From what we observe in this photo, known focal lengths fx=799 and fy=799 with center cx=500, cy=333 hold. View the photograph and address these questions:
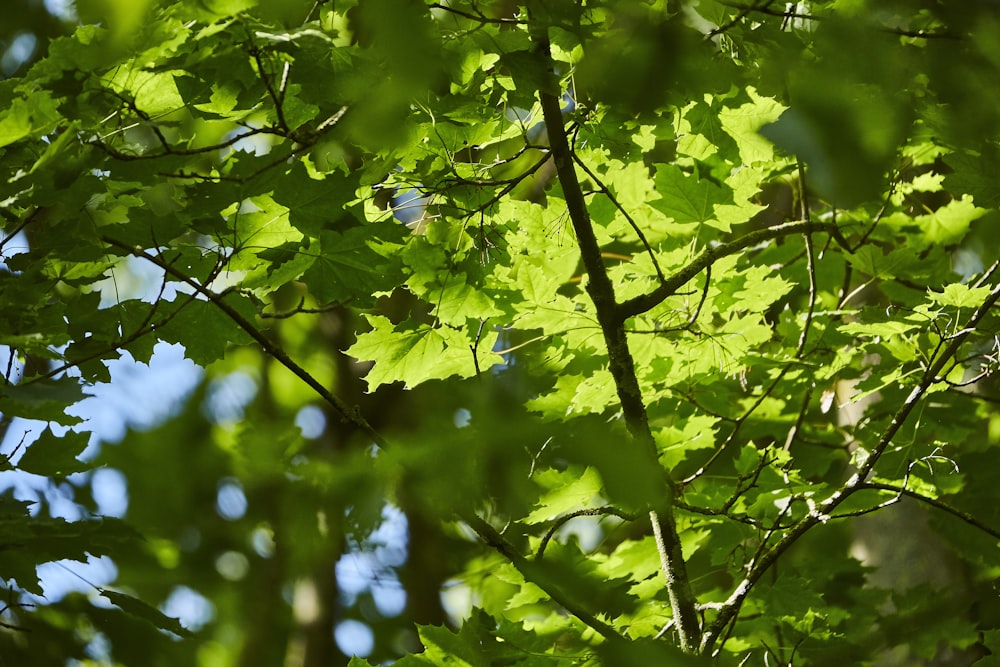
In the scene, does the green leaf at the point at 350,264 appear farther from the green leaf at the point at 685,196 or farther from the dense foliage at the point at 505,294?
the green leaf at the point at 685,196

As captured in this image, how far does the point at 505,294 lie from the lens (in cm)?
137

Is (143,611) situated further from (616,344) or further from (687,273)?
(687,273)

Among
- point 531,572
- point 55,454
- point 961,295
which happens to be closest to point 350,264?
point 55,454

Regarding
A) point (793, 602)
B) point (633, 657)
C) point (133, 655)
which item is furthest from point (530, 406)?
point (633, 657)

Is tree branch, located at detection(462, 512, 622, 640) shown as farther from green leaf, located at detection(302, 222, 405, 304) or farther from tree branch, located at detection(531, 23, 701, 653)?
green leaf, located at detection(302, 222, 405, 304)

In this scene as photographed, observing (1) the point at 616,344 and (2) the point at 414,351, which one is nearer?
(1) the point at 616,344

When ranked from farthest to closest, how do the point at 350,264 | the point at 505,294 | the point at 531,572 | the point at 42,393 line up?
the point at 505,294 → the point at 350,264 → the point at 42,393 → the point at 531,572

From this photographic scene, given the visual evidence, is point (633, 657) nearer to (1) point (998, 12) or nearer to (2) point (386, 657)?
(1) point (998, 12)

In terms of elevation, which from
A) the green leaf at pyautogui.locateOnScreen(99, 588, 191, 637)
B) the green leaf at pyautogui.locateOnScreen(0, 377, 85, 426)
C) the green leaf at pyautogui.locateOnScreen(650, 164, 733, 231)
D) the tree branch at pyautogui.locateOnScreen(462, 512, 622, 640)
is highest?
the green leaf at pyautogui.locateOnScreen(650, 164, 733, 231)

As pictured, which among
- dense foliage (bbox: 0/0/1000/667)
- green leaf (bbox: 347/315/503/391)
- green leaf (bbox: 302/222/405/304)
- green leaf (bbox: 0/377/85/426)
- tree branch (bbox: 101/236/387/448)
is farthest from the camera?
green leaf (bbox: 347/315/503/391)

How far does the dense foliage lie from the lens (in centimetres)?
59

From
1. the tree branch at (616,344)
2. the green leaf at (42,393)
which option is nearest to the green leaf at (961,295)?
the tree branch at (616,344)

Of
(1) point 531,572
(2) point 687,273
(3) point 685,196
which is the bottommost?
(1) point 531,572

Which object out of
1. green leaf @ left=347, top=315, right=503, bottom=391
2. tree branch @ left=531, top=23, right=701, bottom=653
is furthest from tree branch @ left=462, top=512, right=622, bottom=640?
green leaf @ left=347, top=315, right=503, bottom=391
